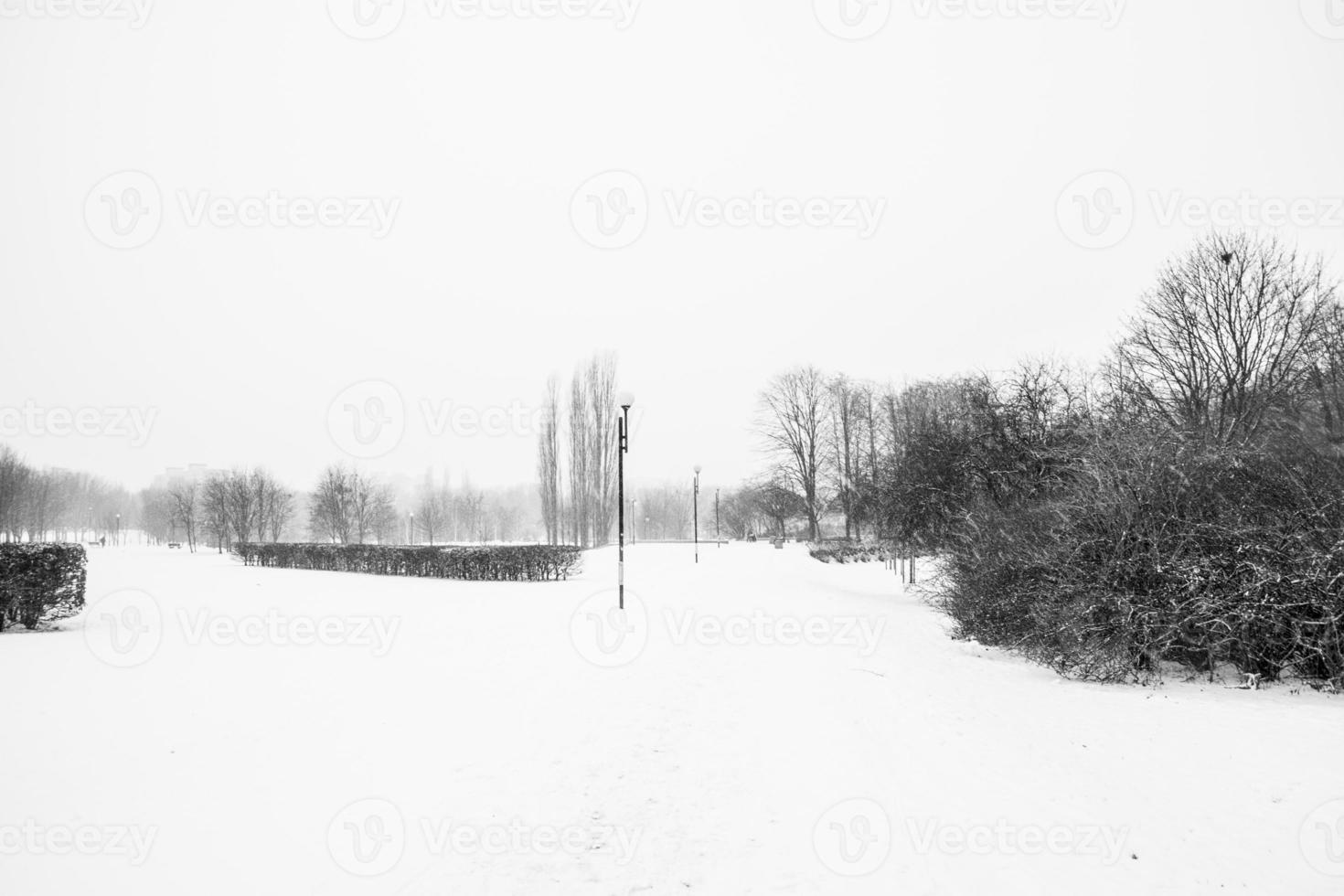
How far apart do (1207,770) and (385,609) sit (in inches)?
555

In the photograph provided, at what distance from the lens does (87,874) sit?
3.56m

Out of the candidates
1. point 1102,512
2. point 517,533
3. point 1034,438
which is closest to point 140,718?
point 1102,512

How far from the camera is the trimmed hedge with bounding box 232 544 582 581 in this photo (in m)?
21.3

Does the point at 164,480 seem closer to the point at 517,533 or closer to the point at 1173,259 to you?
the point at 517,533
